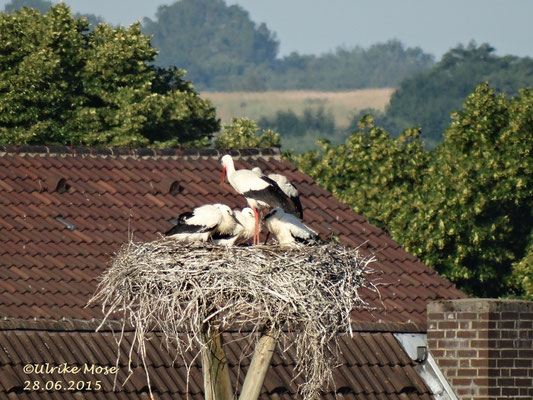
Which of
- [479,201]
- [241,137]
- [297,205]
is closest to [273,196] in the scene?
[297,205]

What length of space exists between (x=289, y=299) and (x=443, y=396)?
7478 mm

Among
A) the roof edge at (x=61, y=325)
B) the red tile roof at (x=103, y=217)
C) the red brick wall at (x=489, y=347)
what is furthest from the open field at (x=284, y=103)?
the roof edge at (x=61, y=325)

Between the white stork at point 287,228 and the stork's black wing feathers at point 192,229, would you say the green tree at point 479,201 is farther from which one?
the stork's black wing feathers at point 192,229

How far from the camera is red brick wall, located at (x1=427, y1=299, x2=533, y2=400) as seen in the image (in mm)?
20625

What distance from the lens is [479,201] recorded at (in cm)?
4125

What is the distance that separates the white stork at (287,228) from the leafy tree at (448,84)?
11847 centimetres

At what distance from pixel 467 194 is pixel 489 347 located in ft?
68.4

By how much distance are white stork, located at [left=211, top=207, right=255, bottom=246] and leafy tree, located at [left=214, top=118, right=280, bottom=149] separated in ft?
86.6

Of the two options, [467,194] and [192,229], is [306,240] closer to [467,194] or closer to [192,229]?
[192,229]

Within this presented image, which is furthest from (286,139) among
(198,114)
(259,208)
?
(259,208)

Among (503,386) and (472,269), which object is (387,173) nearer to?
(472,269)

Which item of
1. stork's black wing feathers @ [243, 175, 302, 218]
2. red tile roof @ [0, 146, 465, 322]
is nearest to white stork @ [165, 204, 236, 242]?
stork's black wing feathers @ [243, 175, 302, 218]

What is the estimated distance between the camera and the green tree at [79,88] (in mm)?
41844

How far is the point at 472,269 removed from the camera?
136ft
